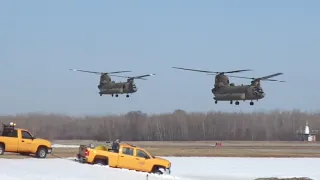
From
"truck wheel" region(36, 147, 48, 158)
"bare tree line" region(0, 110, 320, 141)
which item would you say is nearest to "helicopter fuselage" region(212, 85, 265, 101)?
"truck wheel" region(36, 147, 48, 158)

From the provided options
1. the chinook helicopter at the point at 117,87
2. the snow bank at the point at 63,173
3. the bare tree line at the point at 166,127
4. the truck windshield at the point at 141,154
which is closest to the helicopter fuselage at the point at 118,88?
the chinook helicopter at the point at 117,87

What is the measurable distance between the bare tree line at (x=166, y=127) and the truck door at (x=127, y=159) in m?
127

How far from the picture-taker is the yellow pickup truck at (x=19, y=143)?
37.3 m

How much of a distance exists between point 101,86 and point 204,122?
423 ft

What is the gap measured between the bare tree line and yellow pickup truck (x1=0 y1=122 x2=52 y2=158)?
119 metres

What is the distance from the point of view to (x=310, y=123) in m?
185

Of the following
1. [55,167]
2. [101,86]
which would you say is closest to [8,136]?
[55,167]

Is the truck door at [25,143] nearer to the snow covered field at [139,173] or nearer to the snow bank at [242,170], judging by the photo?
the snow covered field at [139,173]

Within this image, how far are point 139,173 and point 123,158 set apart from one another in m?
5.78

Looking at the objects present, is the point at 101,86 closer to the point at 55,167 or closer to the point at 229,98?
the point at 229,98

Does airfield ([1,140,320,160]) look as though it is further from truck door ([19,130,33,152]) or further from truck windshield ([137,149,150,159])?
truck windshield ([137,149,150,159])

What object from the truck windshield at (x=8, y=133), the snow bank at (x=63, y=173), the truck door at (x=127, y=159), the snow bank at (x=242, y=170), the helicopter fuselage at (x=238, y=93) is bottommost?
the snow bank at (x=242, y=170)

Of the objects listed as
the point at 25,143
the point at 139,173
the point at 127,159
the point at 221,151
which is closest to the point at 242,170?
the point at 127,159

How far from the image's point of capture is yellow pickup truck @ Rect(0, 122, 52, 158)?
37312 mm
